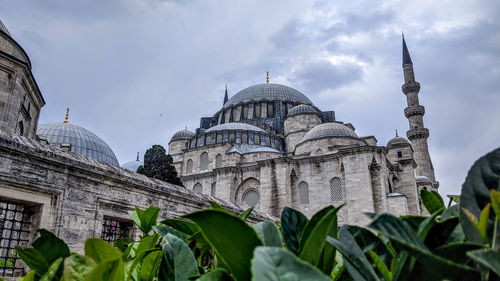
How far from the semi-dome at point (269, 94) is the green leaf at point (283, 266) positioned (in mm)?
35703

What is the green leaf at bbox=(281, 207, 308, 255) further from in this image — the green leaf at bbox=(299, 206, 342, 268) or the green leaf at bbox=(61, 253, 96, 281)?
the green leaf at bbox=(61, 253, 96, 281)

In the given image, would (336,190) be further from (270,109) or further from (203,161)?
(270,109)

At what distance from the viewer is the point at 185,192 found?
689cm

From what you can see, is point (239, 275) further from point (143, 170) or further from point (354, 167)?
point (354, 167)

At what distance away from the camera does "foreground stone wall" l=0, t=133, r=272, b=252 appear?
4.33 meters

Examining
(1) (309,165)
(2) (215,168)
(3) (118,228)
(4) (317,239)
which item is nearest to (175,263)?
(4) (317,239)

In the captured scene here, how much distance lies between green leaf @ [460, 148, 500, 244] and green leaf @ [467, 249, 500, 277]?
9cm

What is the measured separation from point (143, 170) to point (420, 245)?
1863 cm

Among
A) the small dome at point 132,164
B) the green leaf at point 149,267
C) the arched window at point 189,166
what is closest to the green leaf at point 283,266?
the green leaf at point 149,267

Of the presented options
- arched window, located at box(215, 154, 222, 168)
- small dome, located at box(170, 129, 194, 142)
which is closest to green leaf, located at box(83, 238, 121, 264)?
arched window, located at box(215, 154, 222, 168)

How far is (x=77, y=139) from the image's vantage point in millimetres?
20719

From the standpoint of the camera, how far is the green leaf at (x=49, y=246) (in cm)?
87

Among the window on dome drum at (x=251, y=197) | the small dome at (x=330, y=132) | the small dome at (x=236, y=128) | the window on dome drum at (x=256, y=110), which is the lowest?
the window on dome drum at (x=251, y=197)

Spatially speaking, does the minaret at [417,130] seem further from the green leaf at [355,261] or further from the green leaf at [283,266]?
the green leaf at [283,266]
